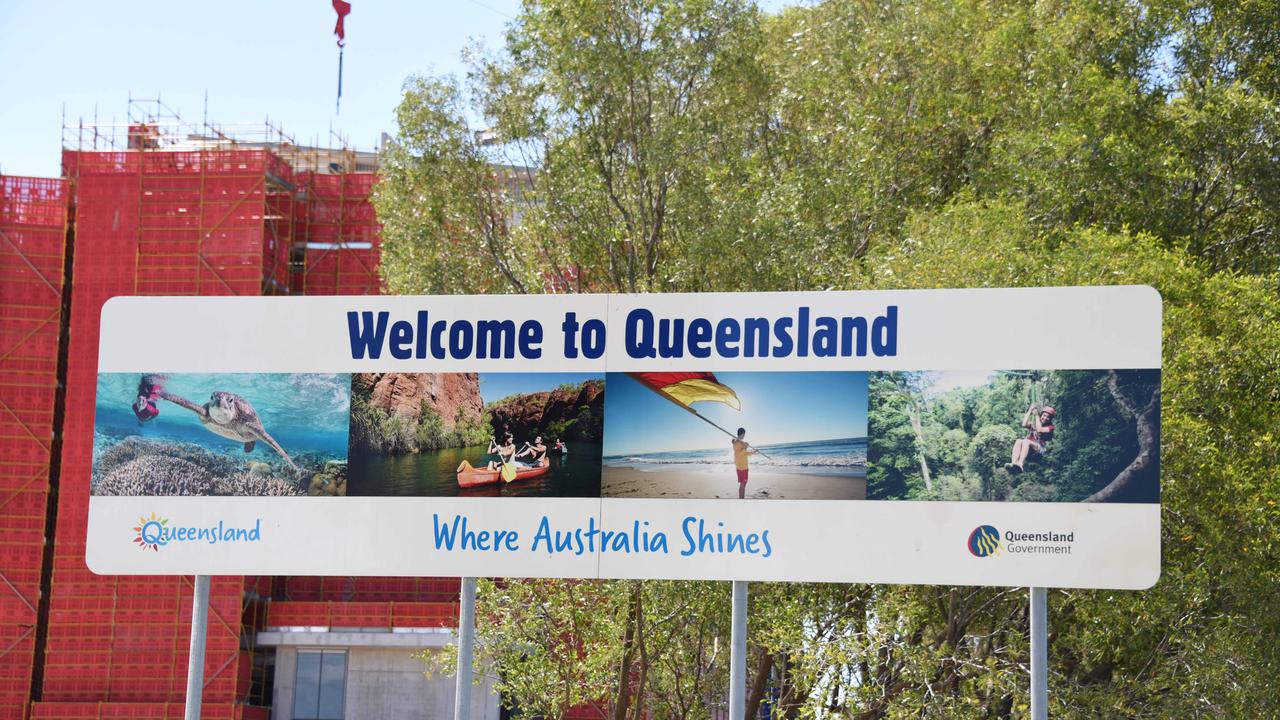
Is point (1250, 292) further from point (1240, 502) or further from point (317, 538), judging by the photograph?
point (317, 538)

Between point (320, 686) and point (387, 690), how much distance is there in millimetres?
2154

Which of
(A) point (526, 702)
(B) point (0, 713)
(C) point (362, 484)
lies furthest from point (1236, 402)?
(B) point (0, 713)

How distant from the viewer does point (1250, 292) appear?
73.7ft

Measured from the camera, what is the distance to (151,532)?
1311 centimetres

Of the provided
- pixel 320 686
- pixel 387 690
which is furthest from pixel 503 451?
pixel 320 686

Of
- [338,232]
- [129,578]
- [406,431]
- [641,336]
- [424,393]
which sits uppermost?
[338,232]

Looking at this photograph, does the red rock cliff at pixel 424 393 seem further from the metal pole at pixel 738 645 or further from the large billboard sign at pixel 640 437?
the metal pole at pixel 738 645

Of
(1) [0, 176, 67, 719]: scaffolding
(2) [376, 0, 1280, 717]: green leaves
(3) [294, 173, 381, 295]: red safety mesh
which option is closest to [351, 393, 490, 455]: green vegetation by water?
(2) [376, 0, 1280, 717]: green leaves

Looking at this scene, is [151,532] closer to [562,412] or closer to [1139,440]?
[562,412]

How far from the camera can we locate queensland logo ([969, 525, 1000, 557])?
12.1 m

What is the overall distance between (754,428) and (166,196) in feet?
113

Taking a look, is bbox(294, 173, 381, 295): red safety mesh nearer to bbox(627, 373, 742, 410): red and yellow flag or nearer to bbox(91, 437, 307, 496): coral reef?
bbox(91, 437, 307, 496): coral reef

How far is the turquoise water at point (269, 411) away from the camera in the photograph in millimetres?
13141

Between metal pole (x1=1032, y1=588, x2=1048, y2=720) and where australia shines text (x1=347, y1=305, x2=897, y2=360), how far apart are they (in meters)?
2.52
